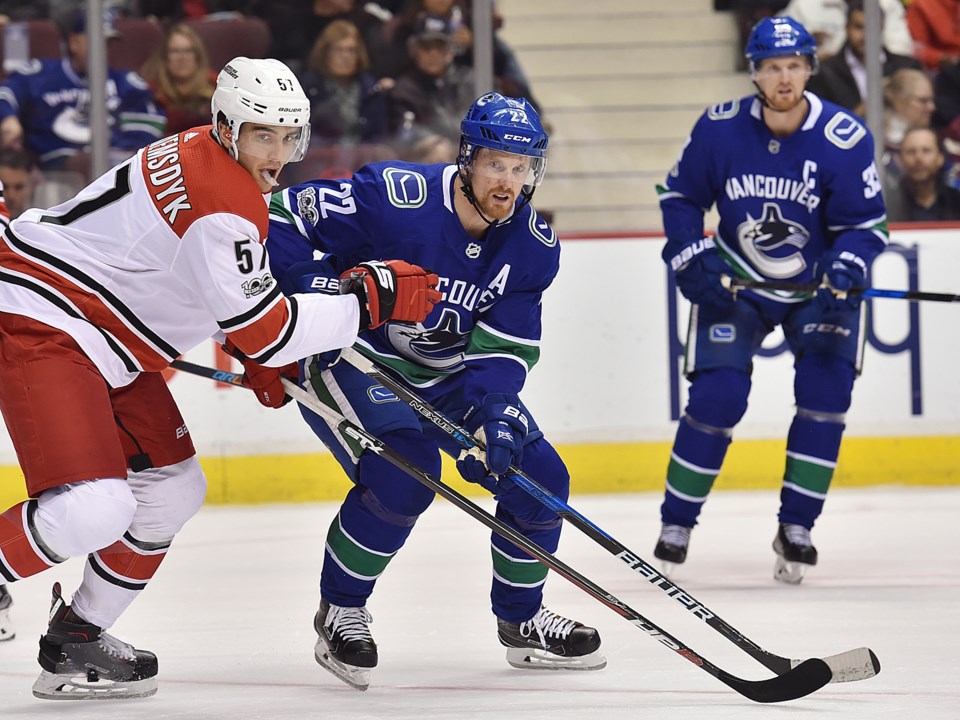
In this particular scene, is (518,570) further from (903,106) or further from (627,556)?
(903,106)

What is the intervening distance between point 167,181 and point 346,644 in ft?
2.92

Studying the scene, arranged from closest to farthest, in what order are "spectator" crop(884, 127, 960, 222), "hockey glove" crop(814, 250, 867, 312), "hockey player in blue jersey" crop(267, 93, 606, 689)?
"hockey player in blue jersey" crop(267, 93, 606, 689)
"hockey glove" crop(814, 250, 867, 312)
"spectator" crop(884, 127, 960, 222)

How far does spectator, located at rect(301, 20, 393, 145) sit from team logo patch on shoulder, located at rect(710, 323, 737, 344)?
198cm

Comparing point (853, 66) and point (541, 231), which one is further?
point (853, 66)

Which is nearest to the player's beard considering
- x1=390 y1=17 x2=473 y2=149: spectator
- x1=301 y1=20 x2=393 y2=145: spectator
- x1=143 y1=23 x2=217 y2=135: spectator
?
x1=390 y1=17 x2=473 y2=149: spectator

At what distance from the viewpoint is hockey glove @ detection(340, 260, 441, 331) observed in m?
2.66

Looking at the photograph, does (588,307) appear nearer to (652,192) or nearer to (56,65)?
(652,192)

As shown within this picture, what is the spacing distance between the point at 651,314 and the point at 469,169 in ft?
8.07

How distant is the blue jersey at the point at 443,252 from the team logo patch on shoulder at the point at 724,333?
42.3 inches

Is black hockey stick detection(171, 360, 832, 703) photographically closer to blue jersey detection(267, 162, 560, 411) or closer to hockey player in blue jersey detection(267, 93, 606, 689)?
hockey player in blue jersey detection(267, 93, 606, 689)

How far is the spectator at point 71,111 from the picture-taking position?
5.48 m

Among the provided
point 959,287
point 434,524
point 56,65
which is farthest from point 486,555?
point 56,65

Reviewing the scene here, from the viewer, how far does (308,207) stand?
300 cm

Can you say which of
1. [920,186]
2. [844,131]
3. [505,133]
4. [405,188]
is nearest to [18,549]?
[405,188]
